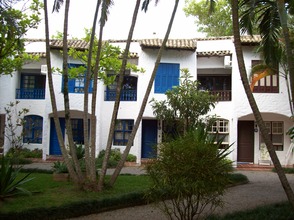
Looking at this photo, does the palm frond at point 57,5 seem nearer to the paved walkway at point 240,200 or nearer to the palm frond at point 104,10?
the palm frond at point 104,10

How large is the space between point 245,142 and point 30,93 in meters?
12.5

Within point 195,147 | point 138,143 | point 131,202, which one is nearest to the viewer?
point 195,147

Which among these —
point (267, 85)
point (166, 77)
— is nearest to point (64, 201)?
point (166, 77)

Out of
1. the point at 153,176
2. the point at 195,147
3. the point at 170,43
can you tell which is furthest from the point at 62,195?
the point at 170,43

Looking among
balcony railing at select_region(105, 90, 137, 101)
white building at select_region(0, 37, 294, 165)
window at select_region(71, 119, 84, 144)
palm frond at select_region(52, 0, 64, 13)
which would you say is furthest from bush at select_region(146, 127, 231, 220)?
window at select_region(71, 119, 84, 144)

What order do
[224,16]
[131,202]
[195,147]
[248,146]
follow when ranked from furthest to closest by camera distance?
[224,16], [248,146], [131,202], [195,147]

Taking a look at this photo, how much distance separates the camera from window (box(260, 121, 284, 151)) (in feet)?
58.1

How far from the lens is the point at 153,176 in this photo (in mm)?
5785

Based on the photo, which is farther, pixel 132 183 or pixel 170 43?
pixel 170 43

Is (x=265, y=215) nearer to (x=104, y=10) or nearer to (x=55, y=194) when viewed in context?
(x=55, y=194)

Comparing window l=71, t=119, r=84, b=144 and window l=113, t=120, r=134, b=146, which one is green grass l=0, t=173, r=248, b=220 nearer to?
window l=113, t=120, r=134, b=146

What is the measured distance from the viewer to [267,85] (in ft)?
55.9

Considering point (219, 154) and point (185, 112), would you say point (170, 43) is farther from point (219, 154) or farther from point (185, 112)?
point (219, 154)

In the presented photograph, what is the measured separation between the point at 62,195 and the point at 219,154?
15.6ft
